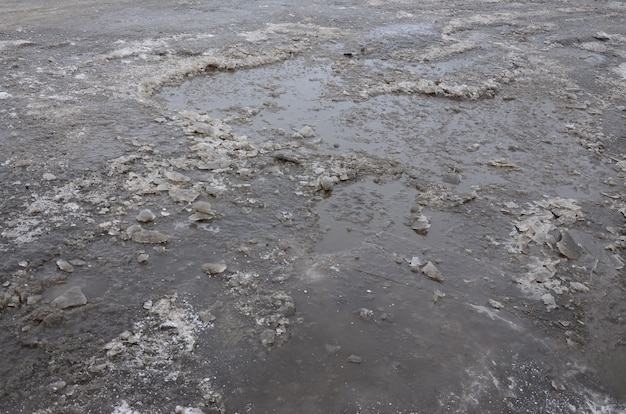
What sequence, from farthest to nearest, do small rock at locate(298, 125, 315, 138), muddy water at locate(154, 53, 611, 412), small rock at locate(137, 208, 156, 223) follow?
small rock at locate(298, 125, 315, 138)
small rock at locate(137, 208, 156, 223)
muddy water at locate(154, 53, 611, 412)

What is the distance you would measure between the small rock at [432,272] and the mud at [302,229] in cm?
2

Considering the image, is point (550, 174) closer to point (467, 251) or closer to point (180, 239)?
point (467, 251)

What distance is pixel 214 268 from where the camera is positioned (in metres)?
3.39

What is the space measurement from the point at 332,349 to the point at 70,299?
158 centimetres

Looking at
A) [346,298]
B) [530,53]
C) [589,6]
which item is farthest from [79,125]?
[589,6]

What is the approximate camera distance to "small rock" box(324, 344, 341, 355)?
9.64 ft

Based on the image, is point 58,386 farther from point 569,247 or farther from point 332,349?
point 569,247

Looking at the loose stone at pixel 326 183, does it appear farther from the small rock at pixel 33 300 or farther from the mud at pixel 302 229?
the small rock at pixel 33 300

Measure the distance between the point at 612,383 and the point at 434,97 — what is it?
3.91 meters

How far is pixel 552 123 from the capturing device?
5660 millimetres

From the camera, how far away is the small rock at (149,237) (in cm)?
358

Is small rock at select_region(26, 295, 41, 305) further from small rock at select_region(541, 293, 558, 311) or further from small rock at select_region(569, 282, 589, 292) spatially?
small rock at select_region(569, 282, 589, 292)

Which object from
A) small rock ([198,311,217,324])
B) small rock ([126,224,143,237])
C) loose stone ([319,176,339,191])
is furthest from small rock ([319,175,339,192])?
small rock ([198,311,217,324])

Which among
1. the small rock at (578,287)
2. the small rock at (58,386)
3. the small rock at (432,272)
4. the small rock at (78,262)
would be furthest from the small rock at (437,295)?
the small rock at (78,262)
